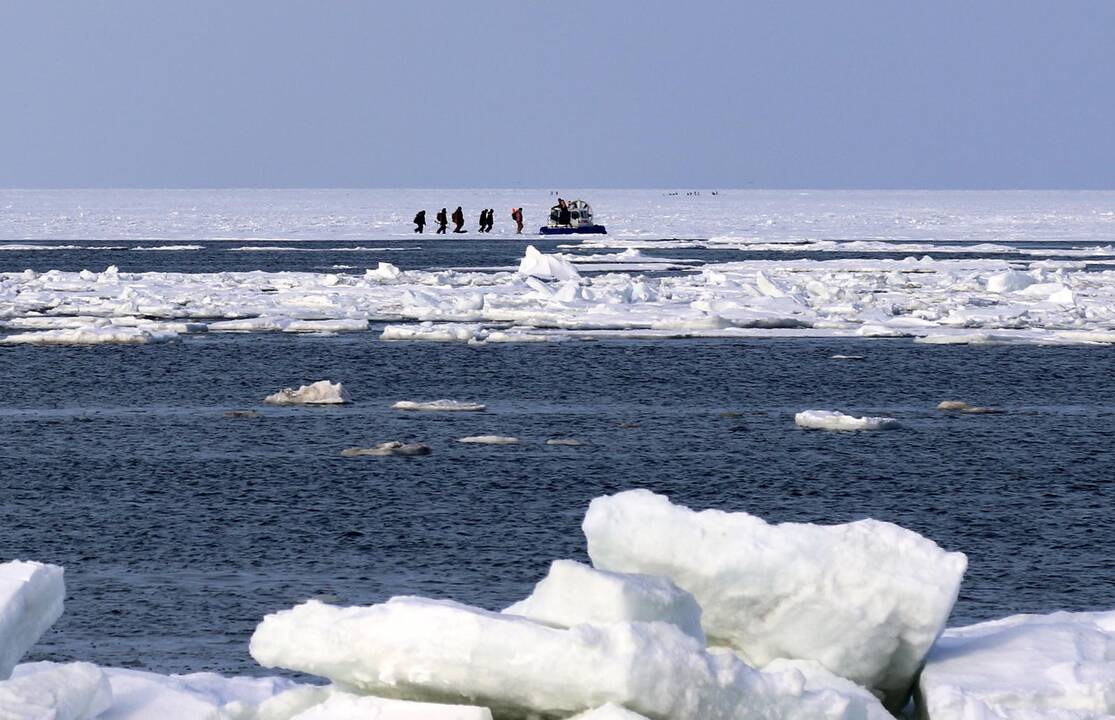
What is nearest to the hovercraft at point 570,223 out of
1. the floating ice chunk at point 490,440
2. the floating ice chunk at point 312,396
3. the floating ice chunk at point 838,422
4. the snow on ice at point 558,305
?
the snow on ice at point 558,305

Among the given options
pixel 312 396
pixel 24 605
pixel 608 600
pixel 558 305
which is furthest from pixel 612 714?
pixel 558 305

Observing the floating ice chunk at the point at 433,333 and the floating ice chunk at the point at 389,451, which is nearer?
the floating ice chunk at the point at 389,451

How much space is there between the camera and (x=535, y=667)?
18.7ft

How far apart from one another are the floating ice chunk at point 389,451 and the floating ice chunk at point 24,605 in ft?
25.6

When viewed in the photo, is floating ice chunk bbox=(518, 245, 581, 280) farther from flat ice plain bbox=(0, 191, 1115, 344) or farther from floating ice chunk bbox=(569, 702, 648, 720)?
floating ice chunk bbox=(569, 702, 648, 720)

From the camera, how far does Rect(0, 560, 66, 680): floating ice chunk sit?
20.8ft

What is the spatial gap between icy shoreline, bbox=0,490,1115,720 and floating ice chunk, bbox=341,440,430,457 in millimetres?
7317

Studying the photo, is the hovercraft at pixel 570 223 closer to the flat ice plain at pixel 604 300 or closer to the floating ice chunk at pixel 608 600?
the flat ice plain at pixel 604 300

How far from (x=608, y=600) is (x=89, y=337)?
61.9 ft

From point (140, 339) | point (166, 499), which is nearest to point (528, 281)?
point (140, 339)

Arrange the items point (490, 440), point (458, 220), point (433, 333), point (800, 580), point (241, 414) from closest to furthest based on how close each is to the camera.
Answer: point (800, 580)
point (490, 440)
point (241, 414)
point (433, 333)
point (458, 220)

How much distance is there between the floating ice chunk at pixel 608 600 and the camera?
6046 millimetres

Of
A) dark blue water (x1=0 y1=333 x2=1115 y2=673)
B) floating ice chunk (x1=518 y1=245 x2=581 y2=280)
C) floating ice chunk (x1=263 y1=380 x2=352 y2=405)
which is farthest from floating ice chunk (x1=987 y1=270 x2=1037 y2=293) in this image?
floating ice chunk (x1=263 y1=380 x2=352 y2=405)

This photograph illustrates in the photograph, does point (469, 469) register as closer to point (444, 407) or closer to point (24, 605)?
point (444, 407)
